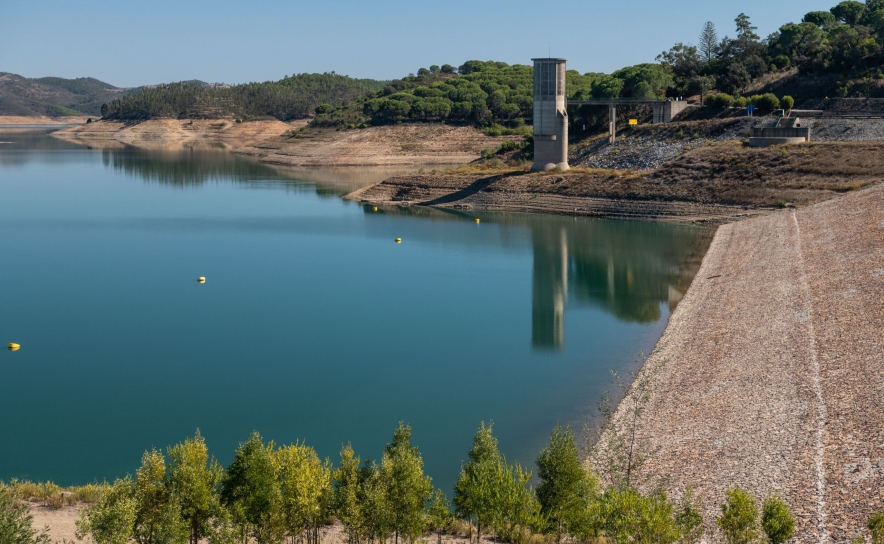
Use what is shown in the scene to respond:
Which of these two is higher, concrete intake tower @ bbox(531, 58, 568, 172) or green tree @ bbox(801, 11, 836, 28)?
green tree @ bbox(801, 11, 836, 28)

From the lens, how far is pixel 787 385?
71.7 feet

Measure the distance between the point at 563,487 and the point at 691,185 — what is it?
4549 centimetres

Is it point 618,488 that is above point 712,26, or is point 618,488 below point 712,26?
below

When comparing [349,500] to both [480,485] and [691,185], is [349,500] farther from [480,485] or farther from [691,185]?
[691,185]

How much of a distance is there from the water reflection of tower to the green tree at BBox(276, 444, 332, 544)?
52.9 ft

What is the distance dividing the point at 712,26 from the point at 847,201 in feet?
163

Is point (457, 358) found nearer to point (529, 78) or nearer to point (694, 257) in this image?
point (694, 257)

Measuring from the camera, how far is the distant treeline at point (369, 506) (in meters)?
13.2

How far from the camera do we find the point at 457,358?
2838cm

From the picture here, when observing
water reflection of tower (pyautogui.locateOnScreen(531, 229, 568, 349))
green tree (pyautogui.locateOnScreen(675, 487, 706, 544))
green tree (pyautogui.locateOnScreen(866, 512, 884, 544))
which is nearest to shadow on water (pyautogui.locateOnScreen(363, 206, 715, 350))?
water reflection of tower (pyautogui.locateOnScreen(531, 229, 568, 349))

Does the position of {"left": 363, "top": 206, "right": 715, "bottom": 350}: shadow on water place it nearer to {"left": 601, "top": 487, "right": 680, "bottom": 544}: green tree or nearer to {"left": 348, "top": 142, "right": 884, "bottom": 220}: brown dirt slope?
{"left": 348, "top": 142, "right": 884, "bottom": 220}: brown dirt slope

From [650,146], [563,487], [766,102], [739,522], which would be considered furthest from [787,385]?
[766,102]

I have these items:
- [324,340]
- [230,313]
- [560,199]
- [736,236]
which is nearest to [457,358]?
[324,340]

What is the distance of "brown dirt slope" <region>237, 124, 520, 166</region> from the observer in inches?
4017
